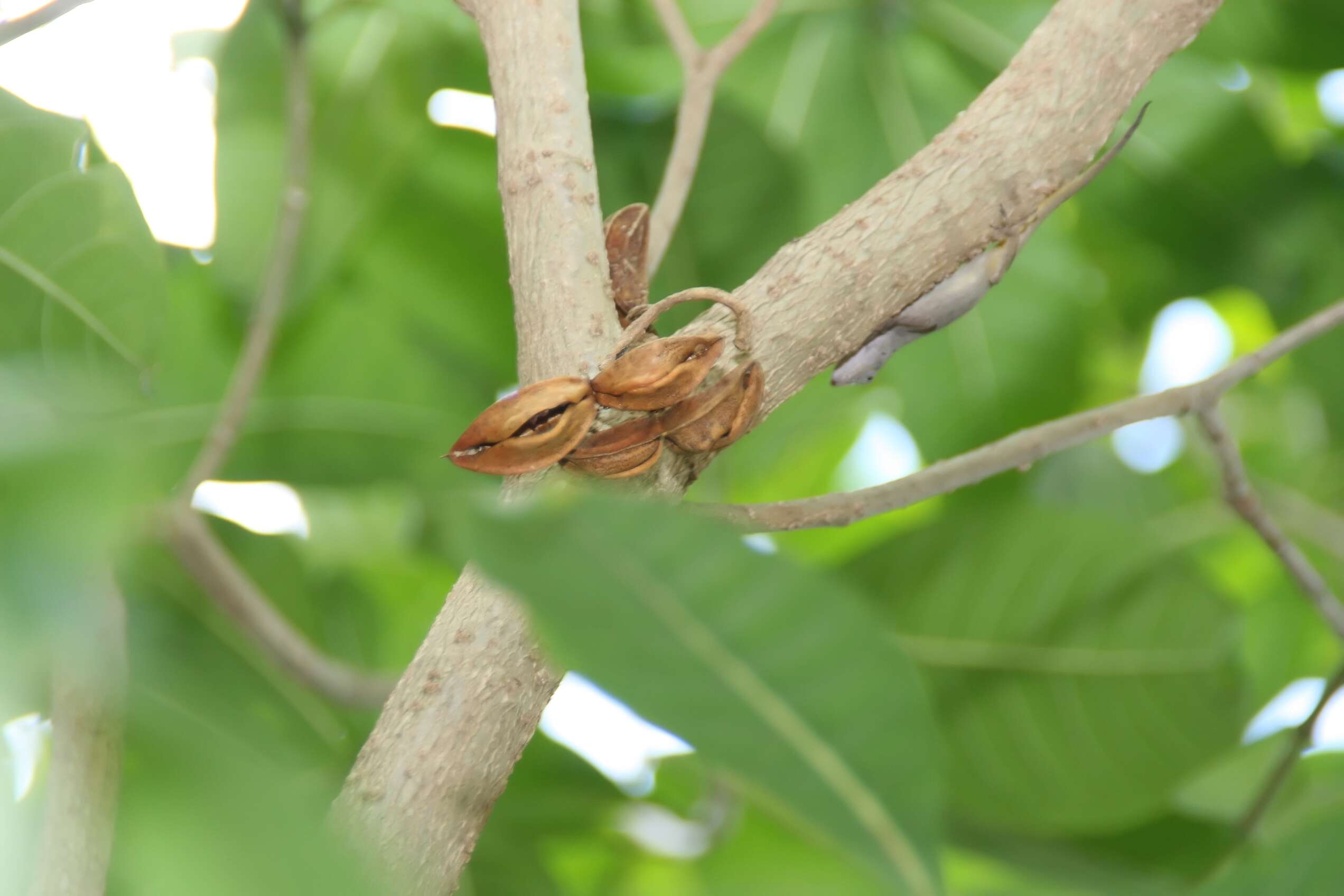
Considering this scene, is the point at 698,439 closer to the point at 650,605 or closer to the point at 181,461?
the point at 650,605

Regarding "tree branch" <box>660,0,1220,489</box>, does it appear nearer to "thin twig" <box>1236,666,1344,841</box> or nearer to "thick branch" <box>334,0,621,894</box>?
"thick branch" <box>334,0,621,894</box>

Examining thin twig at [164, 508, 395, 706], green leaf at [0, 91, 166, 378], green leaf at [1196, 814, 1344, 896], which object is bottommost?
green leaf at [1196, 814, 1344, 896]

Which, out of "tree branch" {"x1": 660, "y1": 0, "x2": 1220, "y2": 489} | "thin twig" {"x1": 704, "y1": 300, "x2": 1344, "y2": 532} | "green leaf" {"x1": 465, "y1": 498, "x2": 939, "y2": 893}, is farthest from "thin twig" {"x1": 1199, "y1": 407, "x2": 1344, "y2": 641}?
"green leaf" {"x1": 465, "y1": 498, "x2": 939, "y2": 893}

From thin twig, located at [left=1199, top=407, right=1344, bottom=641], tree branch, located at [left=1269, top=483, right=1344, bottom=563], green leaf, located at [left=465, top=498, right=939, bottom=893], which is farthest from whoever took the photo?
tree branch, located at [left=1269, top=483, right=1344, bottom=563]

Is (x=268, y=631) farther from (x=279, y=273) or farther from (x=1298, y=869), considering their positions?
(x=1298, y=869)

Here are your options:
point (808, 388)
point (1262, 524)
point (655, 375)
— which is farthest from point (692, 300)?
point (808, 388)

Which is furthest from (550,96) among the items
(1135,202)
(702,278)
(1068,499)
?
(1068,499)
